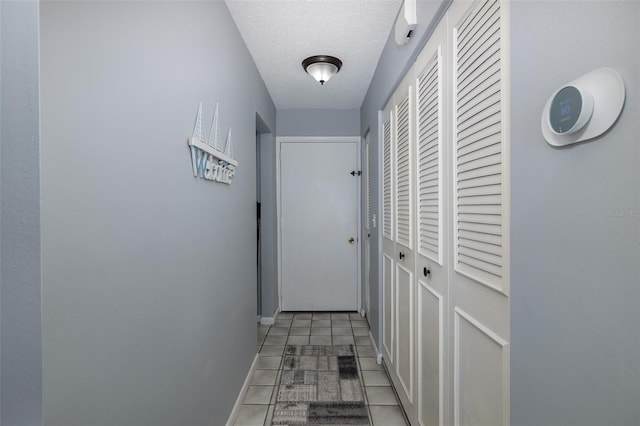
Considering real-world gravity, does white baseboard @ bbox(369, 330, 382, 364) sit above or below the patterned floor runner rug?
above

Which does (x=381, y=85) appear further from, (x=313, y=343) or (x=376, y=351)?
(x=313, y=343)

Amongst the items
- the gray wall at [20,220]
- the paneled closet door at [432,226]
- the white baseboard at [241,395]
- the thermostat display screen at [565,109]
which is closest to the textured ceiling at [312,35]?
the paneled closet door at [432,226]

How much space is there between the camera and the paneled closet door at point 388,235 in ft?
7.61

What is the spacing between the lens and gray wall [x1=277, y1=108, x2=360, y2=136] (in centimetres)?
391

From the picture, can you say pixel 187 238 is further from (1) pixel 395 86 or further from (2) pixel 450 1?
(1) pixel 395 86

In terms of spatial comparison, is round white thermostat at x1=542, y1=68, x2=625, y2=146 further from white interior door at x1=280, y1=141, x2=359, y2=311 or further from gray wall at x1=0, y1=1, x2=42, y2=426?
white interior door at x1=280, y1=141, x2=359, y2=311

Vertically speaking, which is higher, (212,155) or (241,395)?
(212,155)

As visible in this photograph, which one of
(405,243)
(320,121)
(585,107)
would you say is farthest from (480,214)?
(320,121)

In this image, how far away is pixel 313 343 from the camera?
10.4 ft

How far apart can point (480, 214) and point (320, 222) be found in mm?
2930

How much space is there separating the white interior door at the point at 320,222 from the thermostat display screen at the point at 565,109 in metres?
3.26

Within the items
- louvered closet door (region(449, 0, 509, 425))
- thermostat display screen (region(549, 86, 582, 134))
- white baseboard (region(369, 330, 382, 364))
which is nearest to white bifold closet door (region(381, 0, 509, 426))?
louvered closet door (region(449, 0, 509, 425))

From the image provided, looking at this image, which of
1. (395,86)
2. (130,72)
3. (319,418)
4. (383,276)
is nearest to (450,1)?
(395,86)

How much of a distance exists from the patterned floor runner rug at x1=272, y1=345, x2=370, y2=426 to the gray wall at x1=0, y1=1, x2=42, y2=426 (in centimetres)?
194
